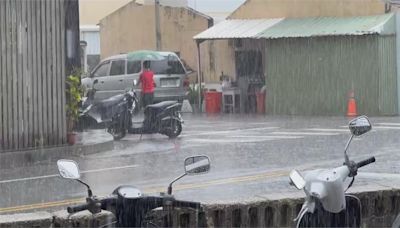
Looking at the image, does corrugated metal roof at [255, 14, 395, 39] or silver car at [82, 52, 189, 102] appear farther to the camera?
silver car at [82, 52, 189, 102]

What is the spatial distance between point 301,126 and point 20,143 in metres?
9.55

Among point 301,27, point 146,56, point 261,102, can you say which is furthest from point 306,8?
point 146,56

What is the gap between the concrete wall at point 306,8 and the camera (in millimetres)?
28422

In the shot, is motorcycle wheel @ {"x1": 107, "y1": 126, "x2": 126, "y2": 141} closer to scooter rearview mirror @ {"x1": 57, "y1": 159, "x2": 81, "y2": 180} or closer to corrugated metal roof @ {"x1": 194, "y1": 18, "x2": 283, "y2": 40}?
corrugated metal roof @ {"x1": 194, "y1": 18, "x2": 283, "y2": 40}

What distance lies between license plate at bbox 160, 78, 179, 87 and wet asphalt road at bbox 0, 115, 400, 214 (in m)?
5.45

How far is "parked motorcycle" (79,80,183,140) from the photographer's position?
63.8 ft

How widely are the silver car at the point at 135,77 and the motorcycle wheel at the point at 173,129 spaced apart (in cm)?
775

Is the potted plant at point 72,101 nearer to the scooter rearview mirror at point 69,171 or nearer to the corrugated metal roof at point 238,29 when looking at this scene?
the scooter rearview mirror at point 69,171

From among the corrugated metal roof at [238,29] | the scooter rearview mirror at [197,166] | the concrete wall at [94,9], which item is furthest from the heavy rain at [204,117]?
the concrete wall at [94,9]

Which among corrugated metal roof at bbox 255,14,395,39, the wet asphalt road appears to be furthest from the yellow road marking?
corrugated metal roof at bbox 255,14,395,39

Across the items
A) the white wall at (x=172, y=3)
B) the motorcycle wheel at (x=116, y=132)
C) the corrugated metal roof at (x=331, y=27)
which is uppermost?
the white wall at (x=172, y=3)

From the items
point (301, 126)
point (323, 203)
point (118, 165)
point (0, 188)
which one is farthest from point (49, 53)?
point (323, 203)

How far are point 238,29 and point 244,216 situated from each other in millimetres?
24461

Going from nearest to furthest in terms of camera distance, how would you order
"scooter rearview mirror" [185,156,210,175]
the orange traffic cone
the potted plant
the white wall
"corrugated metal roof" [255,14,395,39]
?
1. "scooter rearview mirror" [185,156,210,175]
2. the potted plant
3. "corrugated metal roof" [255,14,395,39]
4. the orange traffic cone
5. the white wall
